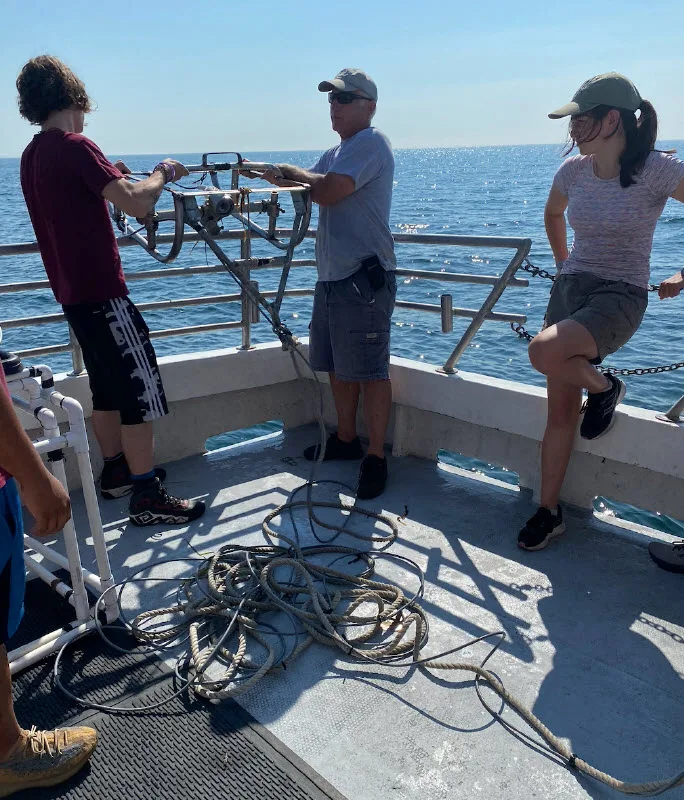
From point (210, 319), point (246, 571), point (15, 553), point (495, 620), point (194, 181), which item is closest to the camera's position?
point (15, 553)

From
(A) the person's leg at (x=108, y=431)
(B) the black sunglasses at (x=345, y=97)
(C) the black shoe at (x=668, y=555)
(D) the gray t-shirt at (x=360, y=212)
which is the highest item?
(B) the black sunglasses at (x=345, y=97)

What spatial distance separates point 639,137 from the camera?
277 centimetres

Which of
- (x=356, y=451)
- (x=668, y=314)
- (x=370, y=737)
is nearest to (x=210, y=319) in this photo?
(x=668, y=314)

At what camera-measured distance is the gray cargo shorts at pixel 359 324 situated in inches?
136

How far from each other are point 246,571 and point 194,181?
68.4 inches

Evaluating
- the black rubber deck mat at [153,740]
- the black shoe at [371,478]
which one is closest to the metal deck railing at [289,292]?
the black shoe at [371,478]

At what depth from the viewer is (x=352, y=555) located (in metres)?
3.01

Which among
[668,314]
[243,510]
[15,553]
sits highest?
[15,553]

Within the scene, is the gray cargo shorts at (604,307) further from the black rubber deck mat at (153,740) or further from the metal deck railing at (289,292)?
the black rubber deck mat at (153,740)

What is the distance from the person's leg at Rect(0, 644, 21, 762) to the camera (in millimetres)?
1746

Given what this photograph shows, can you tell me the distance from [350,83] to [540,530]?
7.16ft

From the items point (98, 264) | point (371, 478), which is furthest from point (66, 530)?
point (371, 478)

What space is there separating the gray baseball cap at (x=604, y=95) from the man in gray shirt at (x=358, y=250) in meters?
0.92

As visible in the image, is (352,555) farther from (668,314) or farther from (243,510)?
(668,314)
